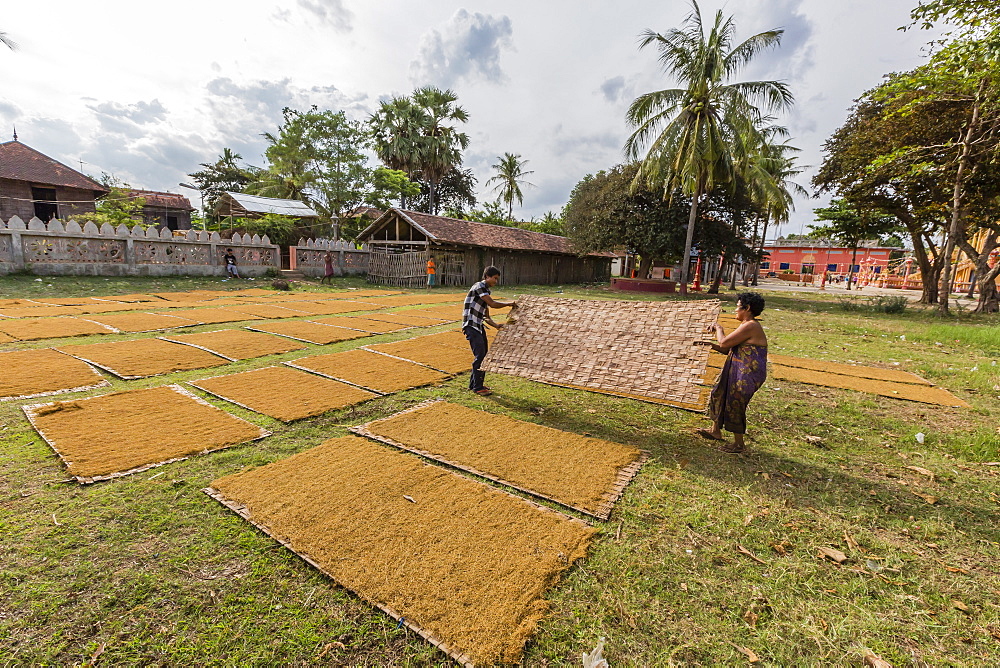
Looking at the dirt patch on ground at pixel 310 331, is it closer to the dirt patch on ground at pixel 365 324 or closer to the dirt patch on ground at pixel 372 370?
the dirt patch on ground at pixel 365 324

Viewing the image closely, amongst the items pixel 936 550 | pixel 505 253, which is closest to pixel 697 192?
pixel 505 253

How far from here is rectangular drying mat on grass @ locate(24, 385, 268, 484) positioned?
3191mm

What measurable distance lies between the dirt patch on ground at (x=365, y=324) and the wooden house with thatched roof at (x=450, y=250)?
10.8 m

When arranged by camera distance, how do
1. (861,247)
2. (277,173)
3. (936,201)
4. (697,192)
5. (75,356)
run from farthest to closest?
(861,247) < (277,173) < (697,192) < (936,201) < (75,356)

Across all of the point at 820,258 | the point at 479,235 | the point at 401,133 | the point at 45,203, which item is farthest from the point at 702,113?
the point at 820,258

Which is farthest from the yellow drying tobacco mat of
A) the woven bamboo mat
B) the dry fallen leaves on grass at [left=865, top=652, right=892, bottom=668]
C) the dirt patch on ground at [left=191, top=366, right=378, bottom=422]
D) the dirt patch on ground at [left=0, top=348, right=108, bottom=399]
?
the dirt patch on ground at [left=0, top=348, right=108, bottom=399]

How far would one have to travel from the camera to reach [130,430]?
12.2 ft

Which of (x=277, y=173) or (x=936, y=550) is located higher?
(x=277, y=173)

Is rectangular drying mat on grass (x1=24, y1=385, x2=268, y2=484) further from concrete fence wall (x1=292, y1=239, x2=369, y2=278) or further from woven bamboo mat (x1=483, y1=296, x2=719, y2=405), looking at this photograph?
concrete fence wall (x1=292, y1=239, x2=369, y2=278)

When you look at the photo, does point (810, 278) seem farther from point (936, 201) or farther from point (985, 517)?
point (985, 517)

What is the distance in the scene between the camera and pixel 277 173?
2945cm

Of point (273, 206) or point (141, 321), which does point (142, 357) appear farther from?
point (273, 206)

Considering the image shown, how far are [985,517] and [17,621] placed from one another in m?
5.85

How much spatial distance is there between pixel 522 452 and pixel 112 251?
19.0 meters
